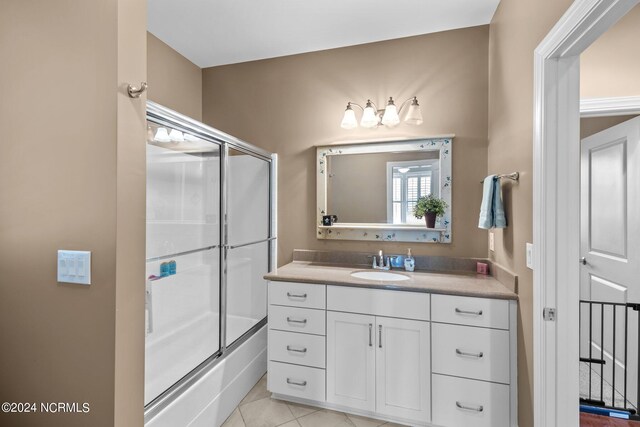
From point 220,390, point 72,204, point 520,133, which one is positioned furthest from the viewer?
point 220,390

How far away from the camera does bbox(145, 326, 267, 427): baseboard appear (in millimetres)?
1537

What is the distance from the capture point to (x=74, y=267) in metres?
1.09

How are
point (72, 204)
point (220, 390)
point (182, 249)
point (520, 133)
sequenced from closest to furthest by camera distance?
point (72, 204), point (520, 133), point (220, 390), point (182, 249)

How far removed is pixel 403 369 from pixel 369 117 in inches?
68.4

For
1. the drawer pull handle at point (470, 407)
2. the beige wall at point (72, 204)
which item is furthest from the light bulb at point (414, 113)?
the drawer pull handle at point (470, 407)

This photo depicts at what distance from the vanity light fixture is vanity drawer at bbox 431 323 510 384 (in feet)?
4.67

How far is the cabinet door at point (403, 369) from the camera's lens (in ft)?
5.75

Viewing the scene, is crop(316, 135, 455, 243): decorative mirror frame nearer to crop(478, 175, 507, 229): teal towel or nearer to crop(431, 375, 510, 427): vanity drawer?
crop(478, 175, 507, 229): teal towel

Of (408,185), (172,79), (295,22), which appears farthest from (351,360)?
(172,79)

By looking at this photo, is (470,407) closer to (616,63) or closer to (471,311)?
(471,311)

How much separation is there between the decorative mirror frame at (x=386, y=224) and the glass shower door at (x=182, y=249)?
2.79ft

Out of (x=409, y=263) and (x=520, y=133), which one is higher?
(x=520, y=133)

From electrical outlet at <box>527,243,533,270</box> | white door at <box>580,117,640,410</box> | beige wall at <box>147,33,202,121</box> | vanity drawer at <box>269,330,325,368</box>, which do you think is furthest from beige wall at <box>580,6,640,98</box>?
beige wall at <box>147,33,202,121</box>

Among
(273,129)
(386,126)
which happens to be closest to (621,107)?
(386,126)
